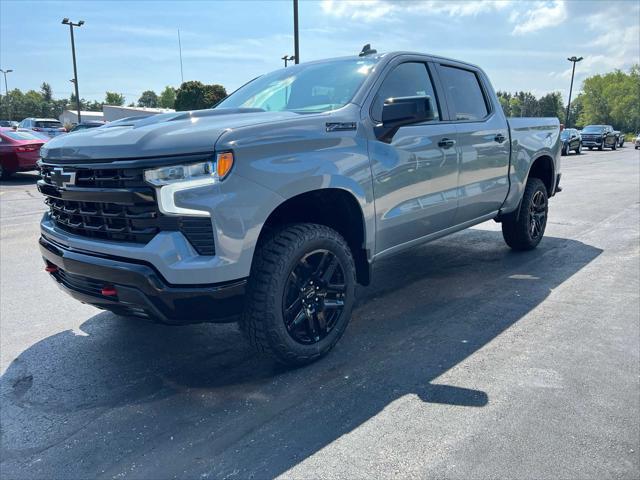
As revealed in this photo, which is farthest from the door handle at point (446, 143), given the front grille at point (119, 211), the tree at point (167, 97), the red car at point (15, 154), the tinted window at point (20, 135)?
the tree at point (167, 97)

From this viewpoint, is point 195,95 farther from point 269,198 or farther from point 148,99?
point 148,99

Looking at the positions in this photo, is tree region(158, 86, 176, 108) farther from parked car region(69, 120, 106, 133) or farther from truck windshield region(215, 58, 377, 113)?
truck windshield region(215, 58, 377, 113)

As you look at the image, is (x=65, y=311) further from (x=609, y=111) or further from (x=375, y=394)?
(x=609, y=111)

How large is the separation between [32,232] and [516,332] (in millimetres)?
6583

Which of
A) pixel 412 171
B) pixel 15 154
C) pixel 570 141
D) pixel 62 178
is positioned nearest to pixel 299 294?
pixel 412 171

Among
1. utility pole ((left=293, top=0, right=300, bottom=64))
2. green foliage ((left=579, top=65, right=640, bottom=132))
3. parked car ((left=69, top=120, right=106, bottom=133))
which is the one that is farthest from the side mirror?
green foliage ((left=579, top=65, right=640, bottom=132))

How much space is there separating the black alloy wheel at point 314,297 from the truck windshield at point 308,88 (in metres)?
1.06

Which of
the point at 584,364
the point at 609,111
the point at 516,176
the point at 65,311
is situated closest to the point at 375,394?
the point at 584,364

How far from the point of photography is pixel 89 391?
116 inches

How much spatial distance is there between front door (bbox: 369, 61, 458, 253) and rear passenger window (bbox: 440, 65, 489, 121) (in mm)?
281

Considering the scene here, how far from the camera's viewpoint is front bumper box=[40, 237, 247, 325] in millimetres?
2566

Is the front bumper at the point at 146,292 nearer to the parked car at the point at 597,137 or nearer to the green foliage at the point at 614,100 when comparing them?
the parked car at the point at 597,137

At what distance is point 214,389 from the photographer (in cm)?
296

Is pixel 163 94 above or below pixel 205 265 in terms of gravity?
above
